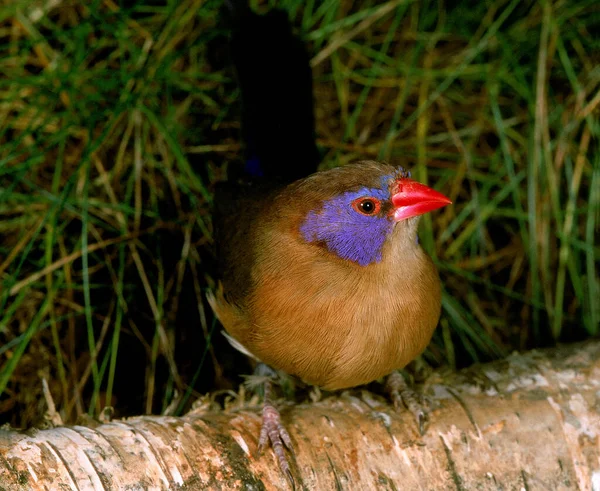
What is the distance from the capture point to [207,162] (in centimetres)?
400

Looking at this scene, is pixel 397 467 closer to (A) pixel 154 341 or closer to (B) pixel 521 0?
(A) pixel 154 341

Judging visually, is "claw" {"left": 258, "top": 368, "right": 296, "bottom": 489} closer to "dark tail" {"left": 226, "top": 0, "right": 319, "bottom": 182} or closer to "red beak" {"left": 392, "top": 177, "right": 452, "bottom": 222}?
"red beak" {"left": 392, "top": 177, "right": 452, "bottom": 222}

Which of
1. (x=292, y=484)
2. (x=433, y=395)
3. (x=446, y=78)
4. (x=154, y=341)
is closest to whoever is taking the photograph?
(x=292, y=484)

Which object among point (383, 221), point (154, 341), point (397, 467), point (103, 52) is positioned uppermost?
point (103, 52)

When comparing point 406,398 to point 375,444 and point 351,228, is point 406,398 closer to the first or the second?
point 375,444

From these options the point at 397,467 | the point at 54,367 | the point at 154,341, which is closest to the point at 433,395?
the point at 397,467

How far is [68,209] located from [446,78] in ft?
6.51

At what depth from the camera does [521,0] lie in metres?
4.16

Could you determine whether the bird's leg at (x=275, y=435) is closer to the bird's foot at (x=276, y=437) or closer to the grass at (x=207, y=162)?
the bird's foot at (x=276, y=437)

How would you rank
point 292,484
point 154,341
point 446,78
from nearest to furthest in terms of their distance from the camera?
point 292,484
point 154,341
point 446,78

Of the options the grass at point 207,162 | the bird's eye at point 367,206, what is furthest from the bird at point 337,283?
the grass at point 207,162

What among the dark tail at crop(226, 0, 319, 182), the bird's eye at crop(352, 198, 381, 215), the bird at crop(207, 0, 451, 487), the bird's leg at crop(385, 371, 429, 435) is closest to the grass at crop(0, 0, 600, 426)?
the dark tail at crop(226, 0, 319, 182)

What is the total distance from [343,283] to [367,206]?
0.26 metres

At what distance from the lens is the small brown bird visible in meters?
2.57
